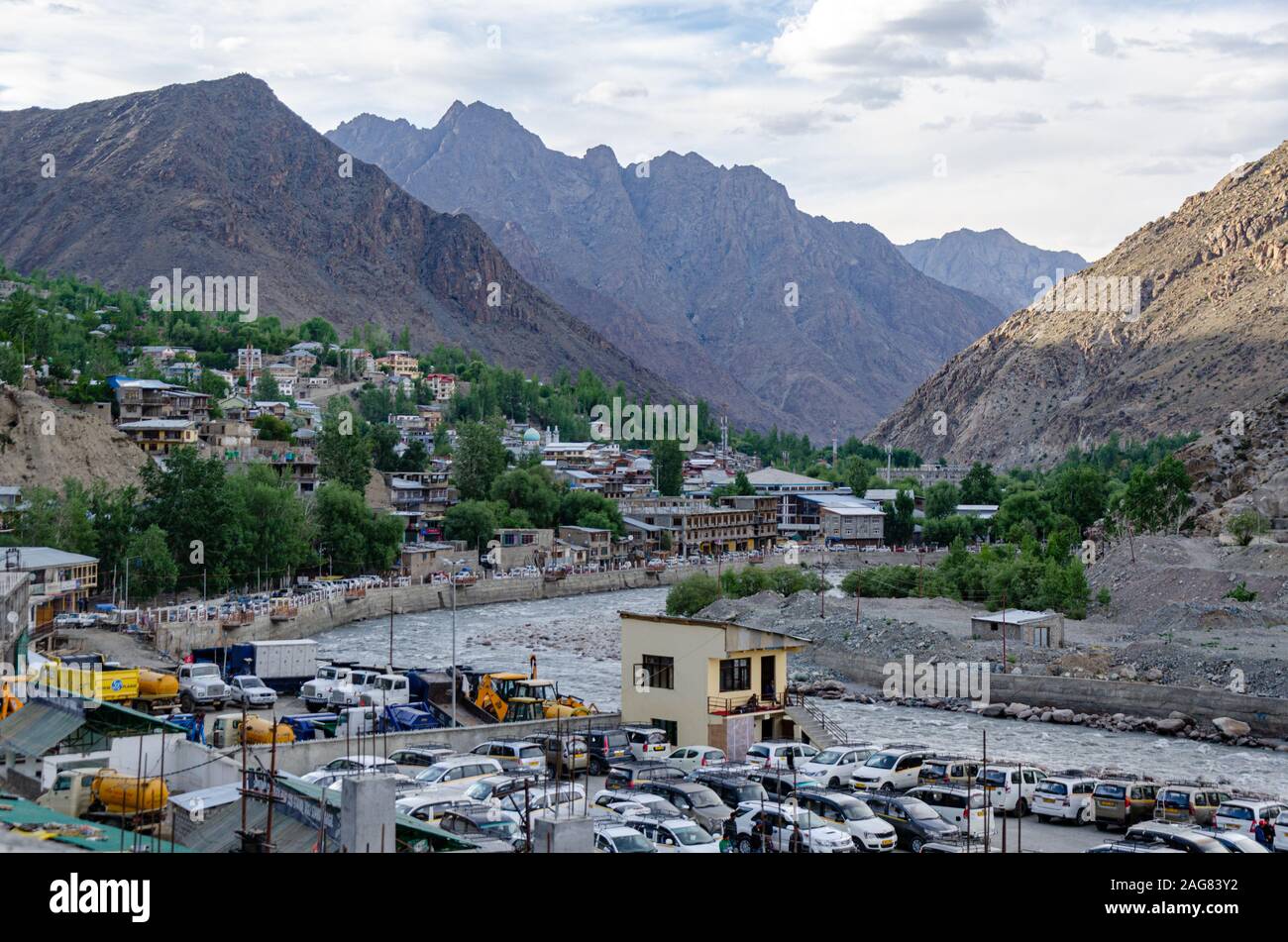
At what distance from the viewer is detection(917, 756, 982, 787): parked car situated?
2284cm

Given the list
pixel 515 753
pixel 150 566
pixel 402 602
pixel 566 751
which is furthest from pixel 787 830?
pixel 402 602

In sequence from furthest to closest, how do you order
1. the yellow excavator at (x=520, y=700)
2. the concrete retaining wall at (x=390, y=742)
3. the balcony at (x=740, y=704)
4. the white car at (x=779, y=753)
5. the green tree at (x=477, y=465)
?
1. the green tree at (x=477, y=465)
2. the yellow excavator at (x=520, y=700)
3. the balcony at (x=740, y=704)
4. the white car at (x=779, y=753)
5. the concrete retaining wall at (x=390, y=742)

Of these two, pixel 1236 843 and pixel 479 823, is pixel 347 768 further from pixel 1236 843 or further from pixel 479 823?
pixel 1236 843

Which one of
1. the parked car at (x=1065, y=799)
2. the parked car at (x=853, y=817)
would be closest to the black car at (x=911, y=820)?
the parked car at (x=853, y=817)

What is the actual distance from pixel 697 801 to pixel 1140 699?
23227 millimetres

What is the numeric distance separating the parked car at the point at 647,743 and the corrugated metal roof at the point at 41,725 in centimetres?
821

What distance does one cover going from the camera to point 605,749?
2261 cm

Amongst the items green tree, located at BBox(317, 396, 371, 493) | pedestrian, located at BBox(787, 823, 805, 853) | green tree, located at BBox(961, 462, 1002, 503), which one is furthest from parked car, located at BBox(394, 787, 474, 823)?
green tree, located at BBox(961, 462, 1002, 503)

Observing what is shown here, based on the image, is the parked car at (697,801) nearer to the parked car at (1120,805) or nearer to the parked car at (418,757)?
the parked car at (418,757)

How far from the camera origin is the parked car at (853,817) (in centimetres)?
1778

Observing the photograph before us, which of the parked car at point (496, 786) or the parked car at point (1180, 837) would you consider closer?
the parked car at point (1180, 837)

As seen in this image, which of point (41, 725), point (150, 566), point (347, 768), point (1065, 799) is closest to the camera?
point (41, 725)

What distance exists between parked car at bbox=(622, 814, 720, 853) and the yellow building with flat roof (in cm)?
783
